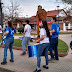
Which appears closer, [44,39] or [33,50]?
[44,39]

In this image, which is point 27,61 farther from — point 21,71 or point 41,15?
point 41,15

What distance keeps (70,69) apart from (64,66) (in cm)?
38

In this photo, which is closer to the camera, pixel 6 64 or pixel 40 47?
pixel 40 47

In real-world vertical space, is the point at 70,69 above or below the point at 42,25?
below

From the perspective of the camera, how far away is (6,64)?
588cm

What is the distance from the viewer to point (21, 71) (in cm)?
501

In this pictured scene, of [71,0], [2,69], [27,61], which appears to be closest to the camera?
[2,69]

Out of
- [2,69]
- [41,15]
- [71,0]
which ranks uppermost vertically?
[71,0]

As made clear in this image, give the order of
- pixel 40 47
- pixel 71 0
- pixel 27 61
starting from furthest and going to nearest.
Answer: pixel 71 0
pixel 27 61
pixel 40 47

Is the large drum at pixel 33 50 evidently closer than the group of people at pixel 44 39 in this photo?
No

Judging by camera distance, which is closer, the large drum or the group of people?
the group of people

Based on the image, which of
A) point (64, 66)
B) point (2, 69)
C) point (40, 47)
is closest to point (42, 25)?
point (40, 47)

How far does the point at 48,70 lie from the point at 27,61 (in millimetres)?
1504

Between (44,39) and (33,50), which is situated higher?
(44,39)
